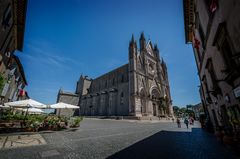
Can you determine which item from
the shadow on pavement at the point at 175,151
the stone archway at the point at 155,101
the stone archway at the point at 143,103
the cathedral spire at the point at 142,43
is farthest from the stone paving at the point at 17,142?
the cathedral spire at the point at 142,43

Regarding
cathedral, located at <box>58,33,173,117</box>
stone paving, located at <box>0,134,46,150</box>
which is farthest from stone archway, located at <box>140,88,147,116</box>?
stone paving, located at <box>0,134,46,150</box>

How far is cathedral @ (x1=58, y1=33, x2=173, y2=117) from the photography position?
92.9 feet

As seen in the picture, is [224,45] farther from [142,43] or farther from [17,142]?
[142,43]

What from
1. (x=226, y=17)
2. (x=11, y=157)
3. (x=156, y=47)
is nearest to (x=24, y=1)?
(x=11, y=157)

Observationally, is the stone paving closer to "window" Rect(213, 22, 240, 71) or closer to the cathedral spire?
"window" Rect(213, 22, 240, 71)

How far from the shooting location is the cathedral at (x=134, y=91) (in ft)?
92.9

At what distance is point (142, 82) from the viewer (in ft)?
103

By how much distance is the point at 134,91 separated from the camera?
27.0 metres

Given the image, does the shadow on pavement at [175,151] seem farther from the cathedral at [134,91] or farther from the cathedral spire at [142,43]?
the cathedral spire at [142,43]

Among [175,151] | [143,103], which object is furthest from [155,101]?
[175,151]

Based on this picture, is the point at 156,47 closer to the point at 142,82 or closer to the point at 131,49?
the point at 131,49

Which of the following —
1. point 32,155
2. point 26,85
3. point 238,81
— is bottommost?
point 32,155

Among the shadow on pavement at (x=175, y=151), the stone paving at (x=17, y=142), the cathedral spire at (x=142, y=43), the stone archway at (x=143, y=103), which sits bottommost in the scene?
the stone paving at (x=17, y=142)

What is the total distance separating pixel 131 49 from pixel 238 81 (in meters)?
28.6
